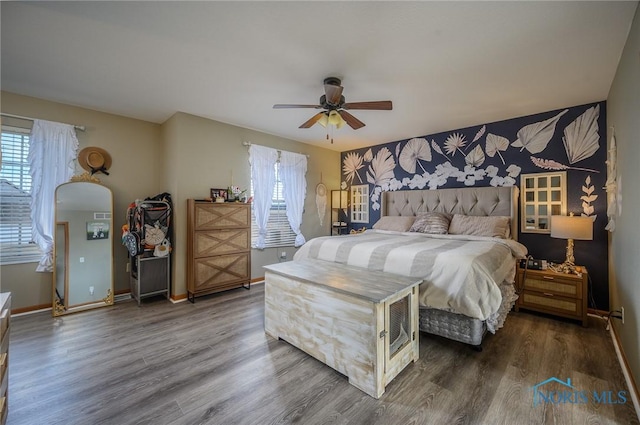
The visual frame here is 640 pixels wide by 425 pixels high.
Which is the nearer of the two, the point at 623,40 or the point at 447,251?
the point at 623,40

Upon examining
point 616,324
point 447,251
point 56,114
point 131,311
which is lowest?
point 131,311

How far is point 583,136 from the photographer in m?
3.27

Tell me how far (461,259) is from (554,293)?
171cm

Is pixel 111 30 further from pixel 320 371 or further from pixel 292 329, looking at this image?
pixel 320 371

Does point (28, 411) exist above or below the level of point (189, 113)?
below

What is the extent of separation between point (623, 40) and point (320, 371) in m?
3.48

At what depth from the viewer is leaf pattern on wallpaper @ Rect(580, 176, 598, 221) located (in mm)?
3203

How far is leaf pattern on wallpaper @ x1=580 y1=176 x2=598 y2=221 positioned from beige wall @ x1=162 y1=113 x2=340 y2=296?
175 inches

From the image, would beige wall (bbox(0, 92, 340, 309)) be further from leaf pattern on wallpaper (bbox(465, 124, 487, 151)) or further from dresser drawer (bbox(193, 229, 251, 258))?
leaf pattern on wallpaper (bbox(465, 124, 487, 151))

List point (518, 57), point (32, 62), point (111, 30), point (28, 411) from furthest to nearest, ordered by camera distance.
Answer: point (32, 62)
point (518, 57)
point (111, 30)
point (28, 411)

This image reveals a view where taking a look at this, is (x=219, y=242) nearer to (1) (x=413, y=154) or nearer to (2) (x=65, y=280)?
(2) (x=65, y=280)

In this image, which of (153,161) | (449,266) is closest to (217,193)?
(153,161)

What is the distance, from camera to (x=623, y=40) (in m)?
2.01

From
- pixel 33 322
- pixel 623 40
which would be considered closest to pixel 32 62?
pixel 33 322
